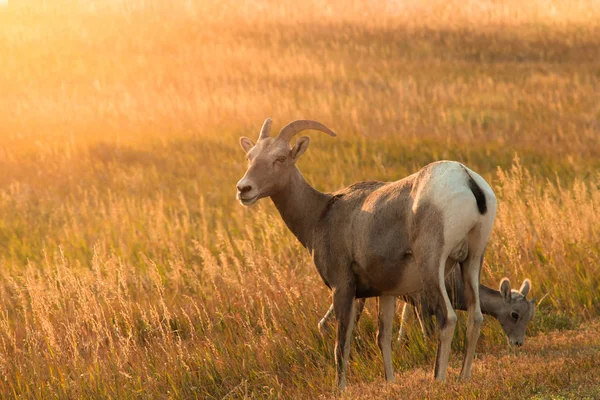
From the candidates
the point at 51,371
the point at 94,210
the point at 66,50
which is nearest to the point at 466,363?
the point at 51,371

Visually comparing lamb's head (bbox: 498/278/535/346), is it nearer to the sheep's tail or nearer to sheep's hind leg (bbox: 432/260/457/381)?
sheep's hind leg (bbox: 432/260/457/381)

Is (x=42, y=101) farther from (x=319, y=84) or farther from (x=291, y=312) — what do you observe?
(x=291, y=312)

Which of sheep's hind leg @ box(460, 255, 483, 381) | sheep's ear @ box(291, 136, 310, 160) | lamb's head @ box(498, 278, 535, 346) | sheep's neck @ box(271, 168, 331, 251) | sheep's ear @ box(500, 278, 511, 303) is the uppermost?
sheep's ear @ box(291, 136, 310, 160)

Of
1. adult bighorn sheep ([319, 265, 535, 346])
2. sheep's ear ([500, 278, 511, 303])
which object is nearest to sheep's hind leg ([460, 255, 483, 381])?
adult bighorn sheep ([319, 265, 535, 346])

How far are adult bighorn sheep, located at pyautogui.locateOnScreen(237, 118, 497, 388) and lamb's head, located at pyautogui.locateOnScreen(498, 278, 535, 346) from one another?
1.38 m

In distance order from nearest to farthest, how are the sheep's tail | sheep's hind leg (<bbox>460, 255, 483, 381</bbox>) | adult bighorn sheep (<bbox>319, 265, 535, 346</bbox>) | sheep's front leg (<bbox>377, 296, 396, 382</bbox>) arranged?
the sheep's tail → sheep's hind leg (<bbox>460, 255, 483, 381</bbox>) → sheep's front leg (<bbox>377, 296, 396, 382</bbox>) → adult bighorn sheep (<bbox>319, 265, 535, 346</bbox>)

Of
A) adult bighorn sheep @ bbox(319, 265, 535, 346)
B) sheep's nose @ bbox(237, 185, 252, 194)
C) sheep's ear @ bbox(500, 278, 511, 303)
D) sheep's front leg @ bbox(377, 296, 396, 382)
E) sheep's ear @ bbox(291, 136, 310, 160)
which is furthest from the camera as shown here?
sheep's ear @ bbox(500, 278, 511, 303)

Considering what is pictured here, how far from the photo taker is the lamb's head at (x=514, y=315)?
8461mm

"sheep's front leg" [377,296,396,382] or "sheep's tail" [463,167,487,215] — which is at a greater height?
"sheep's tail" [463,167,487,215]

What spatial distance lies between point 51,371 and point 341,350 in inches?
115

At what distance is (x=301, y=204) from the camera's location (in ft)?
26.2

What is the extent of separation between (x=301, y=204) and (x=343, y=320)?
1.20 metres

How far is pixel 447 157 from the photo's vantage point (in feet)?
58.1

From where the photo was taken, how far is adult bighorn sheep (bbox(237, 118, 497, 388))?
6.40 m
